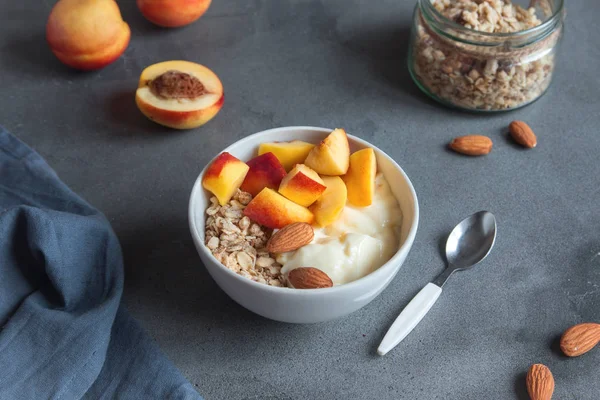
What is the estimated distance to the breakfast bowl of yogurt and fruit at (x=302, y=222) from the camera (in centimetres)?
83

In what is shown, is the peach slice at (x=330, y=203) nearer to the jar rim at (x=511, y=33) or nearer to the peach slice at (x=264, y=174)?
the peach slice at (x=264, y=174)

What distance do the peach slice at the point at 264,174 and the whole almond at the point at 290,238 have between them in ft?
0.29

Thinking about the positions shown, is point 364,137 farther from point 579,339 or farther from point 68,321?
point 68,321

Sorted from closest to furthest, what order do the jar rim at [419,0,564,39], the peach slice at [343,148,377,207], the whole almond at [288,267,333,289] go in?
the whole almond at [288,267,333,289], the peach slice at [343,148,377,207], the jar rim at [419,0,564,39]

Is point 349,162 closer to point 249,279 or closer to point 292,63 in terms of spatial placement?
point 249,279

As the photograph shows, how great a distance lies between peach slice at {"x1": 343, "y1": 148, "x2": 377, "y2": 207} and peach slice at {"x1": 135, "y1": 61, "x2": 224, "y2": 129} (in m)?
0.36

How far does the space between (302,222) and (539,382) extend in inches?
14.9

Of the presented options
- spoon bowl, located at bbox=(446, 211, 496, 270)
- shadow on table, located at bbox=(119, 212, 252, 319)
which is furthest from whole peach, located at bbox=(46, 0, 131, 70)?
spoon bowl, located at bbox=(446, 211, 496, 270)

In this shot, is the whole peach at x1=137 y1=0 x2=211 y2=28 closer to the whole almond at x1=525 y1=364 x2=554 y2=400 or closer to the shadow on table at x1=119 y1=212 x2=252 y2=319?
the shadow on table at x1=119 y1=212 x2=252 y2=319

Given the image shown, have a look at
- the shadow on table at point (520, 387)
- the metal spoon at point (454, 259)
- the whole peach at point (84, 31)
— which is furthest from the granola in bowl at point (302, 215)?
the whole peach at point (84, 31)

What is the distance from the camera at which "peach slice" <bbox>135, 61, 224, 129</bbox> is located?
118 cm

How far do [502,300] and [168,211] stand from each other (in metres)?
0.55

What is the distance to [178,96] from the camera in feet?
3.91

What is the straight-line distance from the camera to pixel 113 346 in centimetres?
91
